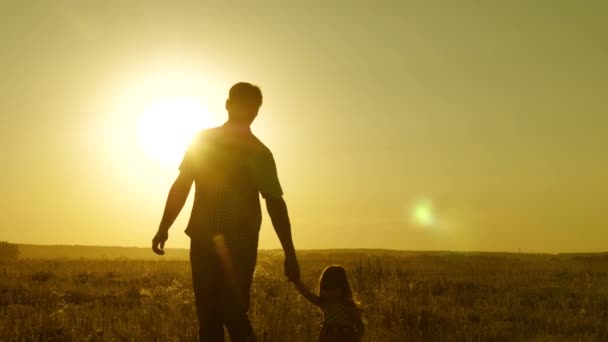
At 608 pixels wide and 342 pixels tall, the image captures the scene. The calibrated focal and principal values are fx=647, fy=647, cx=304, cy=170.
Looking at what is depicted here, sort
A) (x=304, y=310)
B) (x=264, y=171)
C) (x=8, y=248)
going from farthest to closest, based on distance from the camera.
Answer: (x=8, y=248), (x=304, y=310), (x=264, y=171)

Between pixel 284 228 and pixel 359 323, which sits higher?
pixel 284 228

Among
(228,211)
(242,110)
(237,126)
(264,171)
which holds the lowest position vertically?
(228,211)

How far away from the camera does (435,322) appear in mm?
8664

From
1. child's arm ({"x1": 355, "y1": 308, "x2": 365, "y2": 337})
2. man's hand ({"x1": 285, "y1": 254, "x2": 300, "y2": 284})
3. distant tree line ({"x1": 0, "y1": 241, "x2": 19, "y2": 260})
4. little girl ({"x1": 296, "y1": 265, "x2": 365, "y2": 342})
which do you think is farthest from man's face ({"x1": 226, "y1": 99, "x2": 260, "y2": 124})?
distant tree line ({"x1": 0, "y1": 241, "x2": 19, "y2": 260})

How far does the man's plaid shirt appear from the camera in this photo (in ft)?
15.5

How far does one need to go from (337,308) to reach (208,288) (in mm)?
1226

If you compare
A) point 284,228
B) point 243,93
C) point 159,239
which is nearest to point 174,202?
point 159,239

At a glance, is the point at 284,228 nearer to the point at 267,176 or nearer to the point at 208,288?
the point at 267,176

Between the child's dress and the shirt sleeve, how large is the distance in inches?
44.8

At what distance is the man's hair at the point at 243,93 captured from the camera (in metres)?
4.91

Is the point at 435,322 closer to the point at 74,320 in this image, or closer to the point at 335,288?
the point at 335,288

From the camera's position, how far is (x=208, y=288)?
15.5 feet

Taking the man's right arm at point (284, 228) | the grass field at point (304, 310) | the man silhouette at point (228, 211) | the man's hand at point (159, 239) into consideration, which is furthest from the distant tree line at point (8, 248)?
the man's right arm at point (284, 228)

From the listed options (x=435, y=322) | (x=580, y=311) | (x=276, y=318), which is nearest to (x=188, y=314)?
(x=276, y=318)
